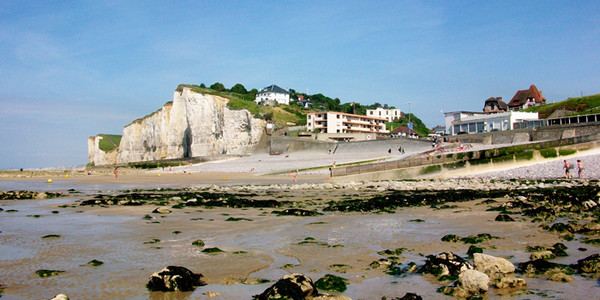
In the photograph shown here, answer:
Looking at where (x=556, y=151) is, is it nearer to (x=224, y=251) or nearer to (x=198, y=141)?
(x=224, y=251)

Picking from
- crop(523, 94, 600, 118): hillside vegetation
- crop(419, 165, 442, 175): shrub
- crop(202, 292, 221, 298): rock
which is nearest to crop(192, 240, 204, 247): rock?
crop(202, 292, 221, 298): rock

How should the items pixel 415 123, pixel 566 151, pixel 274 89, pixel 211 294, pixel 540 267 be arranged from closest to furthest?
pixel 211 294, pixel 540 267, pixel 566 151, pixel 274 89, pixel 415 123

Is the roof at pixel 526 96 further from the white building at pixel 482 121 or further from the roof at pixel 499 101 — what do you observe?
the white building at pixel 482 121

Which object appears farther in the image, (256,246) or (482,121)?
(482,121)

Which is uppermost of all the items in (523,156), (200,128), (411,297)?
(200,128)

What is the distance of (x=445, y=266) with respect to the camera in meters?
5.46

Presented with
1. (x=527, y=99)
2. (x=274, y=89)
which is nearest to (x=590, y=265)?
(x=527, y=99)

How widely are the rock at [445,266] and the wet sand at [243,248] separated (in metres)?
0.24

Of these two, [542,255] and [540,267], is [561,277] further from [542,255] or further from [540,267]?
[542,255]

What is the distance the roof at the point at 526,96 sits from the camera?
8675cm

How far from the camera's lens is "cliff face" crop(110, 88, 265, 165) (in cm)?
7656

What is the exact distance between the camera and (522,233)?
8117 millimetres

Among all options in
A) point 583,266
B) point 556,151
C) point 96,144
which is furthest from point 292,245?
point 96,144

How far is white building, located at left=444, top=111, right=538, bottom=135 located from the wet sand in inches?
2184
